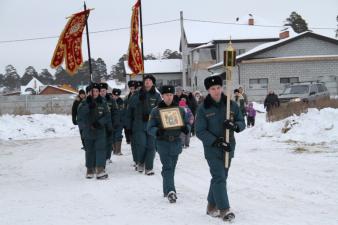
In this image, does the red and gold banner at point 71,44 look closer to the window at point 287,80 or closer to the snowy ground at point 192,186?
the snowy ground at point 192,186

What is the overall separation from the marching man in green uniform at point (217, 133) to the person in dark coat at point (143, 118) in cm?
414

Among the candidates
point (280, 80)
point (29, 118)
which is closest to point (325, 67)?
point (280, 80)

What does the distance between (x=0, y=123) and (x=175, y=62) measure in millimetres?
41377

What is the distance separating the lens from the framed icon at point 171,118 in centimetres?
809

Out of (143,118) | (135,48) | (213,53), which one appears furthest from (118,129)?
(213,53)

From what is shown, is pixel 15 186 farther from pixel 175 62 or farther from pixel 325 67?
pixel 175 62

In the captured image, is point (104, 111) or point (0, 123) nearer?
point (104, 111)

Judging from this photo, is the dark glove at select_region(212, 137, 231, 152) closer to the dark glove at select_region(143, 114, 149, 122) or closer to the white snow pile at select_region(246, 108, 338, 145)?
the dark glove at select_region(143, 114, 149, 122)

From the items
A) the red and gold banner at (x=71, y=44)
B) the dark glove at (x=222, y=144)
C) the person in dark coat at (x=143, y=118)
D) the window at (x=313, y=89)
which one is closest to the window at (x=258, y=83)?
the window at (x=313, y=89)

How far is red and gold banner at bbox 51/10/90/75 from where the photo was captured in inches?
469

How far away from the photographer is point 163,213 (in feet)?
23.3

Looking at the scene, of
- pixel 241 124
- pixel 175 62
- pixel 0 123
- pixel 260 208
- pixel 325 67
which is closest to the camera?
pixel 241 124

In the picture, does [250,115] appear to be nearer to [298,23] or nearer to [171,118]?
[171,118]

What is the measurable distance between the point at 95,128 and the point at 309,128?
Answer: 7534 mm
